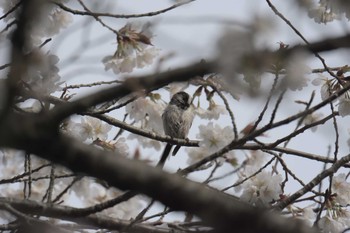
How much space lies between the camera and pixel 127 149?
162 inches

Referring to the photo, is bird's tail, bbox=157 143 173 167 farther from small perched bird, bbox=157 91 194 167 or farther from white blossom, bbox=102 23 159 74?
small perched bird, bbox=157 91 194 167

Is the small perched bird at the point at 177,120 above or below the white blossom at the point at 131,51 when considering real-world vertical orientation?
above

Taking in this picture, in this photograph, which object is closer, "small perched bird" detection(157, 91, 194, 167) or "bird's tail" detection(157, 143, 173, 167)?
"bird's tail" detection(157, 143, 173, 167)

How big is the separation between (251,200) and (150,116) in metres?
1.34

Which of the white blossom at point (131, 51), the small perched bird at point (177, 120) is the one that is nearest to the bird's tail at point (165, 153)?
the white blossom at point (131, 51)

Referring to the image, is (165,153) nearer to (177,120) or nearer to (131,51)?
(131,51)

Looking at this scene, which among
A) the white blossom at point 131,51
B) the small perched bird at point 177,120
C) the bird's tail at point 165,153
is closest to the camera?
the white blossom at point 131,51

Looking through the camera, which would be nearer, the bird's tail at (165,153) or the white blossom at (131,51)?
the white blossom at (131,51)

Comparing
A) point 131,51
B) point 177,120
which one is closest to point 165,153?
point 131,51

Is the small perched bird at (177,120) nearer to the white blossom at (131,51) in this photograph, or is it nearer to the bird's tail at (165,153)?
the bird's tail at (165,153)

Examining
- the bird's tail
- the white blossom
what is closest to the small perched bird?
the bird's tail

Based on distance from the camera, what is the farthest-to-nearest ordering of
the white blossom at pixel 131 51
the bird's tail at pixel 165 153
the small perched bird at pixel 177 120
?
the small perched bird at pixel 177 120 < the bird's tail at pixel 165 153 < the white blossom at pixel 131 51

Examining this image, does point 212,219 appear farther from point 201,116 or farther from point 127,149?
point 201,116

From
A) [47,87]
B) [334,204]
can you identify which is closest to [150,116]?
[47,87]
